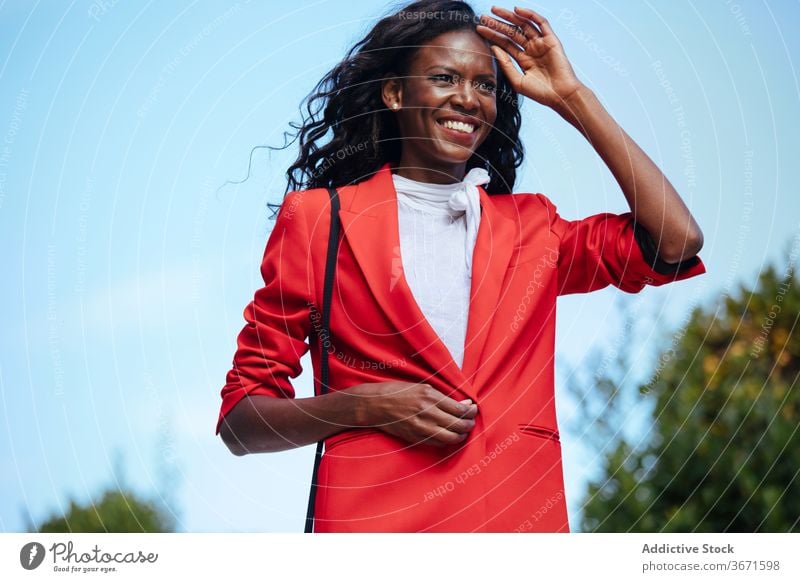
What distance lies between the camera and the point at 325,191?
2766mm

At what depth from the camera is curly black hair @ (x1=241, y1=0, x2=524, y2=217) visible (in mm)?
2877

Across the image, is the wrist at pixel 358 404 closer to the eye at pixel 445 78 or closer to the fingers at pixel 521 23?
the eye at pixel 445 78

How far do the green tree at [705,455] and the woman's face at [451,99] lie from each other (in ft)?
5.09

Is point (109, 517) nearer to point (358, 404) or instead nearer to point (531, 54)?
point (358, 404)

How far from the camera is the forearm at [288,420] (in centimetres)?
256

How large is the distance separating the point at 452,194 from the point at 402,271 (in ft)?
0.85

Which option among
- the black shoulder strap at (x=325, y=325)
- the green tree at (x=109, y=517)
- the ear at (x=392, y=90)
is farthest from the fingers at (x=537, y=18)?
the green tree at (x=109, y=517)

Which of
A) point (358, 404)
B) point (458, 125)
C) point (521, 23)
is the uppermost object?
point (521, 23)

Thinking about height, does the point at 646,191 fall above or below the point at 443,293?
above

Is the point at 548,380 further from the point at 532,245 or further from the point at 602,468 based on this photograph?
A: the point at 602,468

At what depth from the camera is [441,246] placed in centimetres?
271
